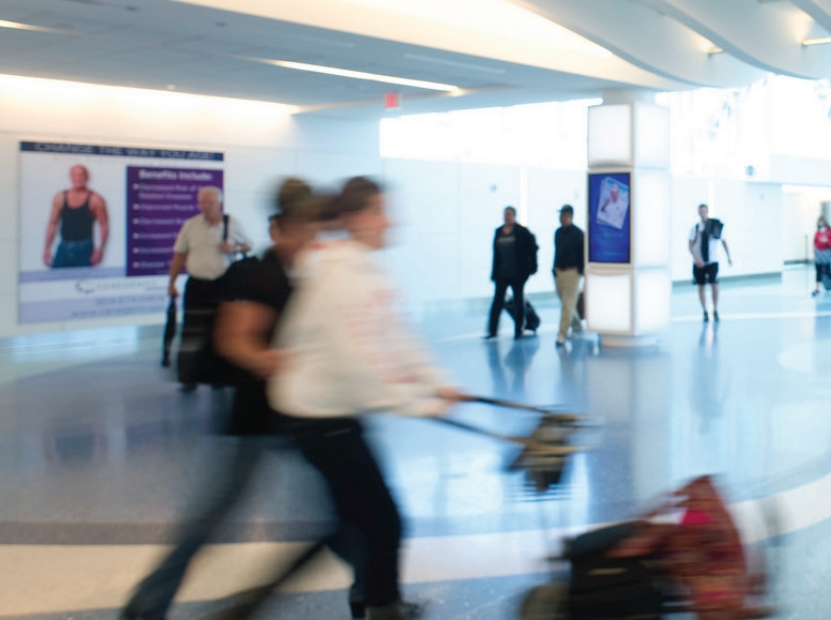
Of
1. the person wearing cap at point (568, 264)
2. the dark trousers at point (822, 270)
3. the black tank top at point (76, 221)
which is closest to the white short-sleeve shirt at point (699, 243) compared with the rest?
the person wearing cap at point (568, 264)

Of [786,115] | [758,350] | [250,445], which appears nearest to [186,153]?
[758,350]

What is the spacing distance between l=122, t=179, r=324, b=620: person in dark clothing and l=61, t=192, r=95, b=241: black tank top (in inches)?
424

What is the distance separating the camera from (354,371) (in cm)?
334

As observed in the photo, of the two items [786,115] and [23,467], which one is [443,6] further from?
[786,115]

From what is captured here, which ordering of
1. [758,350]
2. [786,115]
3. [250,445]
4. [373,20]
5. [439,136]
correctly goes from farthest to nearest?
[786,115] < [439,136] < [758,350] < [373,20] < [250,445]

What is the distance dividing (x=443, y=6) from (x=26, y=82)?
5760 mm

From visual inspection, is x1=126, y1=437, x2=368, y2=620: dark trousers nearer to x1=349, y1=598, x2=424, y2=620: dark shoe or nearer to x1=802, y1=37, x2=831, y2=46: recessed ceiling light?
x1=349, y1=598, x2=424, y2=620: dark shoe

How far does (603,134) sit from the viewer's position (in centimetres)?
1361

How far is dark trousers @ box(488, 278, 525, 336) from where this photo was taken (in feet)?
47.6

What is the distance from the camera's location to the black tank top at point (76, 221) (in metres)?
14.0

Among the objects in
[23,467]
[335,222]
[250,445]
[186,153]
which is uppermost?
[186,153]

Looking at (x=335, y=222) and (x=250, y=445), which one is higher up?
(x=335, y=222)

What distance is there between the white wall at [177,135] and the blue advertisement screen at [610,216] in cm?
432

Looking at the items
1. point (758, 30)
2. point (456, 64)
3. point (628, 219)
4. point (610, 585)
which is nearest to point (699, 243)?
point (628, 219)
